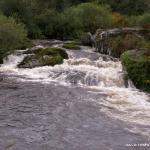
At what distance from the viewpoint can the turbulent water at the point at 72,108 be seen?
13132 mm

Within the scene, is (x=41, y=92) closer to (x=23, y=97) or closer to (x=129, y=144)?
(x=23, y=97)

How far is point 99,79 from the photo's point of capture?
2231 cm

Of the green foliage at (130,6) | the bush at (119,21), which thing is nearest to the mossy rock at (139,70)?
the bush at (119,21)

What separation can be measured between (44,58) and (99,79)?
218 inches

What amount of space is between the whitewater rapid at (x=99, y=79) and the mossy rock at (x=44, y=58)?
55cm

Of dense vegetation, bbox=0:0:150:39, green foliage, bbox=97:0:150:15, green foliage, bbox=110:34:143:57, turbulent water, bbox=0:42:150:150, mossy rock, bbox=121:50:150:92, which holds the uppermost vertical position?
green foliage, bbox=97:0:150:15

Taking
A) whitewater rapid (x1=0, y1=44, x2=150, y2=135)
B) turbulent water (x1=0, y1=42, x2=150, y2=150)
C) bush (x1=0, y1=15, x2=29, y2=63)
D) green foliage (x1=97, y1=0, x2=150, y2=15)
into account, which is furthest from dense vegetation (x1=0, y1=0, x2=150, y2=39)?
turbulent water (x1=0, y1=42, x2=150, y2=150)

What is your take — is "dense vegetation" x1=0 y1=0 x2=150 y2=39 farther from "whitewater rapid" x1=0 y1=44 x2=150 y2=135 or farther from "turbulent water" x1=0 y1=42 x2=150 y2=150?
"turbulent water" x1=0 y1=42 x2=150 y2=150

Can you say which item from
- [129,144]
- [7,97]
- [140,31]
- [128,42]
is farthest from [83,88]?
[140,31]

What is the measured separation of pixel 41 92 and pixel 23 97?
1204mm

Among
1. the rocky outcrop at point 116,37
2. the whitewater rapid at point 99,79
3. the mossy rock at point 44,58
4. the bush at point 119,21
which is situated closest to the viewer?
the whitewater rapid at point 99,79

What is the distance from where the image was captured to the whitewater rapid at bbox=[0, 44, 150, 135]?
16234 mm

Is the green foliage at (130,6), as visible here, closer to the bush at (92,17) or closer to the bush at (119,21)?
the bush at (119,21)

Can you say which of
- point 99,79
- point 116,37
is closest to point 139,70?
point 99,79
